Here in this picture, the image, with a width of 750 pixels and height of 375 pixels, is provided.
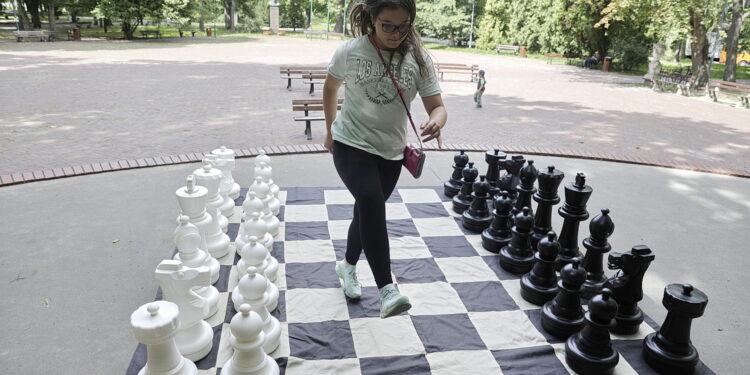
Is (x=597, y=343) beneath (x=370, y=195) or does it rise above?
beneath

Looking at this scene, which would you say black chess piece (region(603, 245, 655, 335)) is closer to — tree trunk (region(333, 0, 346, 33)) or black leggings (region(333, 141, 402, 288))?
black leggings (region(333, 141, 402, 288))

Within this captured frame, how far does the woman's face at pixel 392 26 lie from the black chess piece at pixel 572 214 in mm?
1294

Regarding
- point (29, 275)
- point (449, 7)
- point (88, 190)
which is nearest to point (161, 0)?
point (449, 7)

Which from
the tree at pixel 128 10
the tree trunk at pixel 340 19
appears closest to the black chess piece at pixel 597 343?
the tree at pixel 128 10

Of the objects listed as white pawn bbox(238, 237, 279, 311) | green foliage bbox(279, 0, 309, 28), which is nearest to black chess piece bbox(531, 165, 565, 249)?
white pawn bbox(238, 237, 279, 311)

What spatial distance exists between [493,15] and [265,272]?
3118 centimetres

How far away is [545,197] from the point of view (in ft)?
10.0

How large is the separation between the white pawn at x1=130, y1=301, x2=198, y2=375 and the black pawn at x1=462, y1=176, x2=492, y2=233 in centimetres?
221

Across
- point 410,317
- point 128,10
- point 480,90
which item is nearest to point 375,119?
point 410,317

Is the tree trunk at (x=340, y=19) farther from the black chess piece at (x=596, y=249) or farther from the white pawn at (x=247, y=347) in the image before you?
the white pawn at (x=247, y=347)

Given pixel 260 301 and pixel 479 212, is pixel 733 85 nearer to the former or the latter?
pixel 479 212

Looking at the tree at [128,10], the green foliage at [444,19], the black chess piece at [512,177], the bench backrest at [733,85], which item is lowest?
the black chess piece at [512,177]

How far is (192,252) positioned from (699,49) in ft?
49.8

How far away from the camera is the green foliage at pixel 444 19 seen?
108 feet
